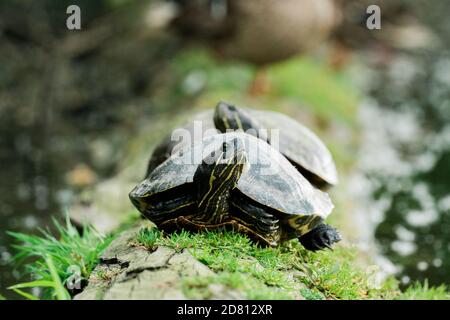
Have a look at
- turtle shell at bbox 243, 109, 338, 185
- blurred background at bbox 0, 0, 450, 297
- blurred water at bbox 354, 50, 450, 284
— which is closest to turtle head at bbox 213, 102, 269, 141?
turtle shell at bbox 243, 109, 338, 185

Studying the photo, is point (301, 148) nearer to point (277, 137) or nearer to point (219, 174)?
point (277, 137)

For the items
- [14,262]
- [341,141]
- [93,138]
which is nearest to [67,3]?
[93,138]

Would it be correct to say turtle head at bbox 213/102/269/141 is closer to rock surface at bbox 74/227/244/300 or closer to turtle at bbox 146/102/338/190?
turtle at bbox 146/102/338/190

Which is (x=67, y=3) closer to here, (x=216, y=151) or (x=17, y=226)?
(x=17, y=226)

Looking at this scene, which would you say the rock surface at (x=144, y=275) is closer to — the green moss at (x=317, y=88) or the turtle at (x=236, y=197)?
the turtle at (x=236, y=197)

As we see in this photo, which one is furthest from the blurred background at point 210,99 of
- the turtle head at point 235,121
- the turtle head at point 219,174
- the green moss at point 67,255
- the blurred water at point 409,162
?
the turtle head at point 219,174

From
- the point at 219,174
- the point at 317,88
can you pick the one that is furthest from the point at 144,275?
the point at 317,88
